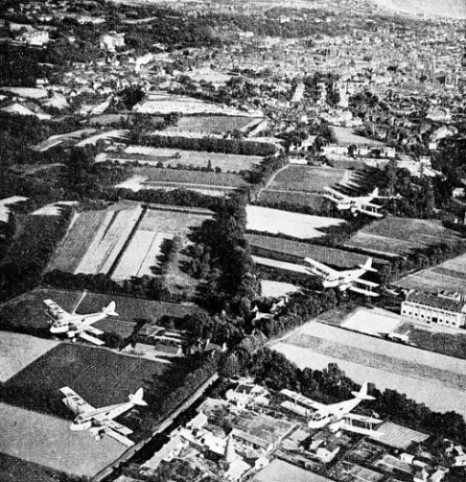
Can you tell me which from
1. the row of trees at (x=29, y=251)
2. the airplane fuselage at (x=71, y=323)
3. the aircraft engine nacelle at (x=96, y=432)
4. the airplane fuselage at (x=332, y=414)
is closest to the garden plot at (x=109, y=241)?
the row of trees at (x=29, y=251)

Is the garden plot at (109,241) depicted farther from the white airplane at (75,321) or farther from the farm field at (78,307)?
the white airplane at (75,321)

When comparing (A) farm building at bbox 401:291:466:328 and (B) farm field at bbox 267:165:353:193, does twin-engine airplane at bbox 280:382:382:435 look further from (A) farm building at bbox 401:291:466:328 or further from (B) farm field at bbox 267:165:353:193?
(B) farm field at bbox 267:165:353:193

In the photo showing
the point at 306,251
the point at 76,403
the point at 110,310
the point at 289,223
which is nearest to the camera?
the point at 76,403

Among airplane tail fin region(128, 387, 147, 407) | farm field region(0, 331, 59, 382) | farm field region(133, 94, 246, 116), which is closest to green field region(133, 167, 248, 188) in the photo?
farm field region(133, 94, 246, 116)

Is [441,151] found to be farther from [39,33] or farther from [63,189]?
[39,33]

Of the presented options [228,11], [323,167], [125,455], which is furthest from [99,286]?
[228,11]

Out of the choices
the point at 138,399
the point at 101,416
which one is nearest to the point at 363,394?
the point at 138,399

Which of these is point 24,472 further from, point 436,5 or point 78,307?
point 436,5
